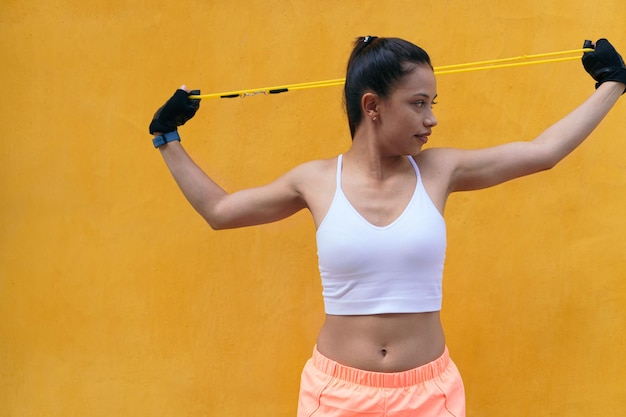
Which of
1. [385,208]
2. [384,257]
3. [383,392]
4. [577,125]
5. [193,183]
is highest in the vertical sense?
[577,125]

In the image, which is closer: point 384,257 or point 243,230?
point 384,257

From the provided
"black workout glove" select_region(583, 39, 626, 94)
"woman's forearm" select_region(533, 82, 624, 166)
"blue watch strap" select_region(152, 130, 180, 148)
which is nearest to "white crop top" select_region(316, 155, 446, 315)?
"woman's forearm" select_region(533, 82, 624, 166)

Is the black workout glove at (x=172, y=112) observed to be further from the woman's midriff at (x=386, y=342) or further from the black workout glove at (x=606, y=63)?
the black workout glove at (x=606, y=63)

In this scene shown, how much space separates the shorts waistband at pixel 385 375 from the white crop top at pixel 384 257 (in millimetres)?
153

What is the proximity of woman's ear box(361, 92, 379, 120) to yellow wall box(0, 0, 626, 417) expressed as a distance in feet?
2.09

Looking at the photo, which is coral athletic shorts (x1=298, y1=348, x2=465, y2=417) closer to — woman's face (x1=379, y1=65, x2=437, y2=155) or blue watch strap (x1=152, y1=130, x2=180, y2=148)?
woman's face (x1=379, y1=65, x2=437, y2=155)

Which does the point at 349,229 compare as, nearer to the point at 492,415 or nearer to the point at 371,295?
the point at 371,295

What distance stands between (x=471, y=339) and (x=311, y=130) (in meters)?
0.93

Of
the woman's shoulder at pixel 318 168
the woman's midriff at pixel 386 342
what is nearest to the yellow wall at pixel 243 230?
the woman's shoulder at pixel 318 168

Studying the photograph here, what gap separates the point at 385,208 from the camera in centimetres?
240

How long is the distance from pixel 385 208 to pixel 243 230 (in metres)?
0.84

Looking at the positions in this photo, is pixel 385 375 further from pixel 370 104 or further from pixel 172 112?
pixel 172 112

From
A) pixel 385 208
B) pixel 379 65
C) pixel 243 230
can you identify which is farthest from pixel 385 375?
pixel 243 230

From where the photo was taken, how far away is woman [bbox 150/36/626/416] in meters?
2.34
